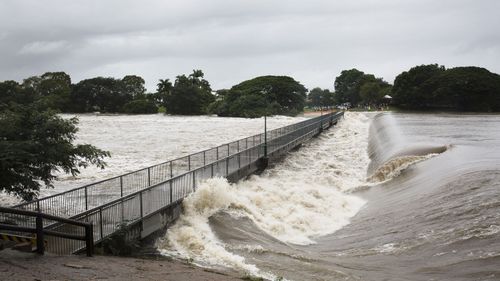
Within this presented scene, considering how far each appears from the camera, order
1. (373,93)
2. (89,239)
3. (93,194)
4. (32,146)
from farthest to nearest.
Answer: (373,93), (93,194), (32,146), (89,239)

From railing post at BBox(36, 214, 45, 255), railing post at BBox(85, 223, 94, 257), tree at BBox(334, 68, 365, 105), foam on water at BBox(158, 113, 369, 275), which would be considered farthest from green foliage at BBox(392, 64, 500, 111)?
railing post at BBox(36, 214, 45, 255)

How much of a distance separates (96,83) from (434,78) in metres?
87.8

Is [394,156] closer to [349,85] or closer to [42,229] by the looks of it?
[42,229]

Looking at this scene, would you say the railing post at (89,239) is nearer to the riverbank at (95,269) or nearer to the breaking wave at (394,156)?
the riverbank at (95,269)

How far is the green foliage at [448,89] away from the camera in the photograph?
98188 millimetres

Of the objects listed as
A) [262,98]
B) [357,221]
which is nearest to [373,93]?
[262,98]

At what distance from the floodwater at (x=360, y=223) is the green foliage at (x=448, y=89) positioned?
252 feet

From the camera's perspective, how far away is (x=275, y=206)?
20984mm

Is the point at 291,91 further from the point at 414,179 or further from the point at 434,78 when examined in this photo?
the point at 414,179

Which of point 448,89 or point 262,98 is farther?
point 262,98

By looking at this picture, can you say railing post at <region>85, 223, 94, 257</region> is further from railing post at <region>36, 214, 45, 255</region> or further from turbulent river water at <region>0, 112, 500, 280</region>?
turbulent river water at <region>0, 112, 500, 280</region>

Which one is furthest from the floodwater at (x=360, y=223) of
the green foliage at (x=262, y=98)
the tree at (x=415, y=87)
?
the green foliage at (x=262, y=98)

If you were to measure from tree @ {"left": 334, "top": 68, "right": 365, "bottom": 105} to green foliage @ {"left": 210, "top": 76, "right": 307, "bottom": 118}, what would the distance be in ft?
96.2

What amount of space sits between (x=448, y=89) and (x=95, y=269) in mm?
101493
